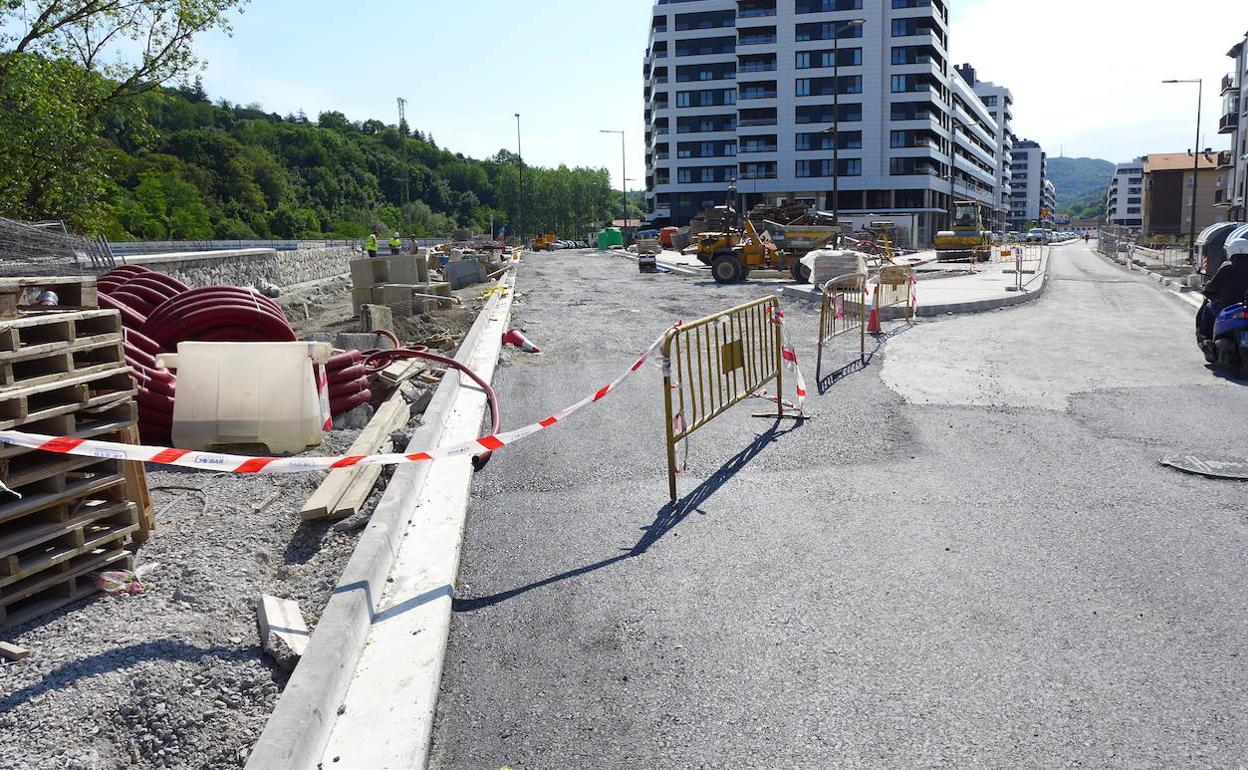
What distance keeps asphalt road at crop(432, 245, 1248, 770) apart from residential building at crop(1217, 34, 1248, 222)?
233 feet

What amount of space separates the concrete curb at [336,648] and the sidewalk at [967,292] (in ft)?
40.9

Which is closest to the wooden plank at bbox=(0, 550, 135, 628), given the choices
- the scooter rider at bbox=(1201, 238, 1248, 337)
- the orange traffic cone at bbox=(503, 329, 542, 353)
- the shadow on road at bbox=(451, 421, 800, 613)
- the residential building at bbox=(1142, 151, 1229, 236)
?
the shadow on road at bbox=(451, 421, 800, 613)

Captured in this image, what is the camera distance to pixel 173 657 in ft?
12.8

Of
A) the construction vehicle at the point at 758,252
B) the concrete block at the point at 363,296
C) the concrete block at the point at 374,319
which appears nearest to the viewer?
the concrete block at the point at 374,319

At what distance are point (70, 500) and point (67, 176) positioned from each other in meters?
22.4

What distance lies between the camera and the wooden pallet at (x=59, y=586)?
4.15 meters

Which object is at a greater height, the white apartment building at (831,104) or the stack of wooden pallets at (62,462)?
the white apartment building at (831,104)

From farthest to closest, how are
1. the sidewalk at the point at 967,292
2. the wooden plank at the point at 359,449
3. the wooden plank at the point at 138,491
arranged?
the sidewalk at the point at 967,292 → the wooden plank at the point at 359,449 → the wooden plank at the point at 138,491

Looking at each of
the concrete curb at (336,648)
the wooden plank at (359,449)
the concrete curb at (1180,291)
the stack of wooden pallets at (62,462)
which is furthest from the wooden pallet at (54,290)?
the concrete curb at (1180,291)

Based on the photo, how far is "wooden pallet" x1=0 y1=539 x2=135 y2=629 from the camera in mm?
4152

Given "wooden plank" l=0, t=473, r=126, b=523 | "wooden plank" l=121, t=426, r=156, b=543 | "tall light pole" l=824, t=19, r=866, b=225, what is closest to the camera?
"wooden plank" l=0, t=473, r=126, b=523

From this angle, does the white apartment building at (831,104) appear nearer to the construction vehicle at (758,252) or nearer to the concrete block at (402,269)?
the construction vehicle at (758,252)

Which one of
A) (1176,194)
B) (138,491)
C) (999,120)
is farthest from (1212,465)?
(999,120)

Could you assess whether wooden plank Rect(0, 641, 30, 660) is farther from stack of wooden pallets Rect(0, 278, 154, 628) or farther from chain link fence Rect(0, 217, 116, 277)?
chain link fence Rect(0, 217, 116, 277)
